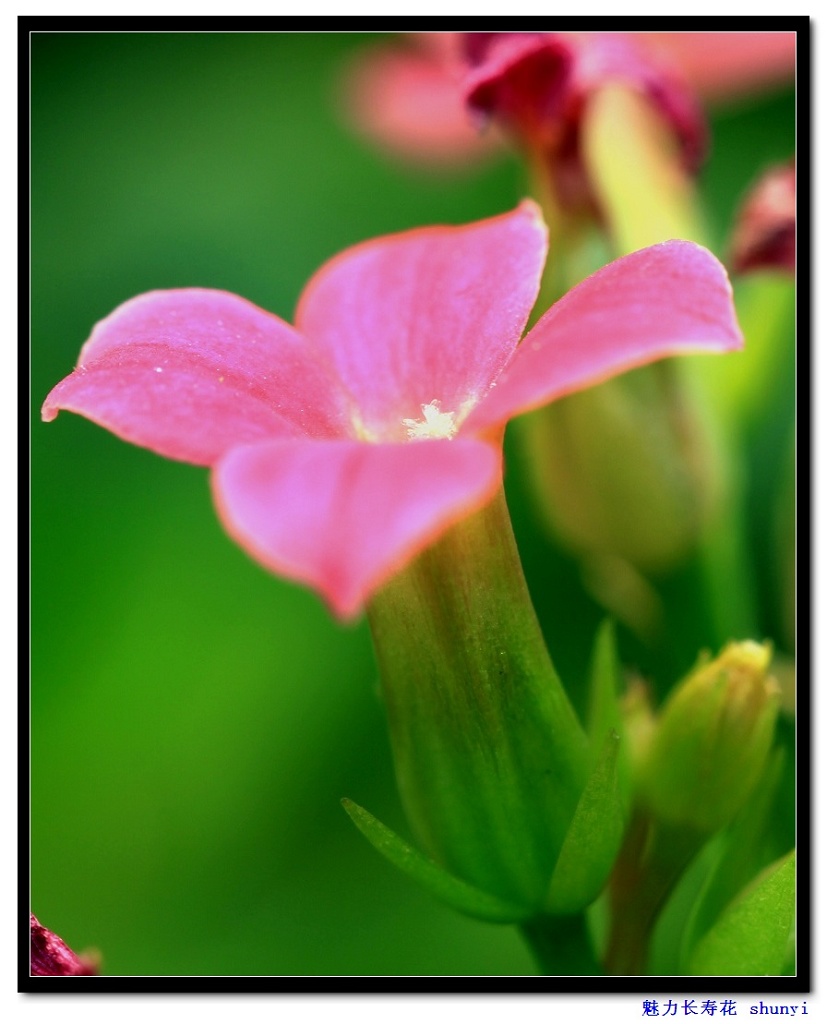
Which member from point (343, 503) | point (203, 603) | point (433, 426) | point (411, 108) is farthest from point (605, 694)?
→ point (411, 108)

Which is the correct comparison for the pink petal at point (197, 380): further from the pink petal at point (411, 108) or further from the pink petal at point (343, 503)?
the pink petal at point (411, 108)

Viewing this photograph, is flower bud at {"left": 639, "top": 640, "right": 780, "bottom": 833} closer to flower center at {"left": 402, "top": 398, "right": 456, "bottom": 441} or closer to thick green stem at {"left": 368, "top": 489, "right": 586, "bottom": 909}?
thick green stem at {"left": 368, "top": 489, "right": 586, "bottom": 909}

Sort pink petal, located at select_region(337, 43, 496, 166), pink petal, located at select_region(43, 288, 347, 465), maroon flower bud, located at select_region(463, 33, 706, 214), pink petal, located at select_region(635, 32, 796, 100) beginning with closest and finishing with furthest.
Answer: pink petal, located at select_region(43, 288, 347, 465) < maroon flower bud, located at select_region(463, 33, 706, 214) < pink petal, located at select_region(635, 32, 796, 100) < pink petal, located at select_region(337, 43, 496, 166)

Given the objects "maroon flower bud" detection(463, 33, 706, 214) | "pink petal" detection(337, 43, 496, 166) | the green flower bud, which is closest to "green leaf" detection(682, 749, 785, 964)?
the green flower bud

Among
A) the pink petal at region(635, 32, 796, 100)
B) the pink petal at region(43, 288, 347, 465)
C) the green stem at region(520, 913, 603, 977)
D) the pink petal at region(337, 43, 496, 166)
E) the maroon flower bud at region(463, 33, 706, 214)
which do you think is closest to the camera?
the pink petal at region(43, 288, 347, 465)

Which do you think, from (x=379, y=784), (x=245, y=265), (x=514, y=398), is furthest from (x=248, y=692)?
(x=514, y=398)

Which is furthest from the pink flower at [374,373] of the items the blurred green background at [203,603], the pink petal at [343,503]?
the blurred green background at [203,603]

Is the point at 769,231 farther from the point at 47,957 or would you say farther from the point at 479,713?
the point at 47,957

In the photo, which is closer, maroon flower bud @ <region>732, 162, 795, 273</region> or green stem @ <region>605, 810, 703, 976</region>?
green stem @ <region>605, 810, 703, 976</region>
